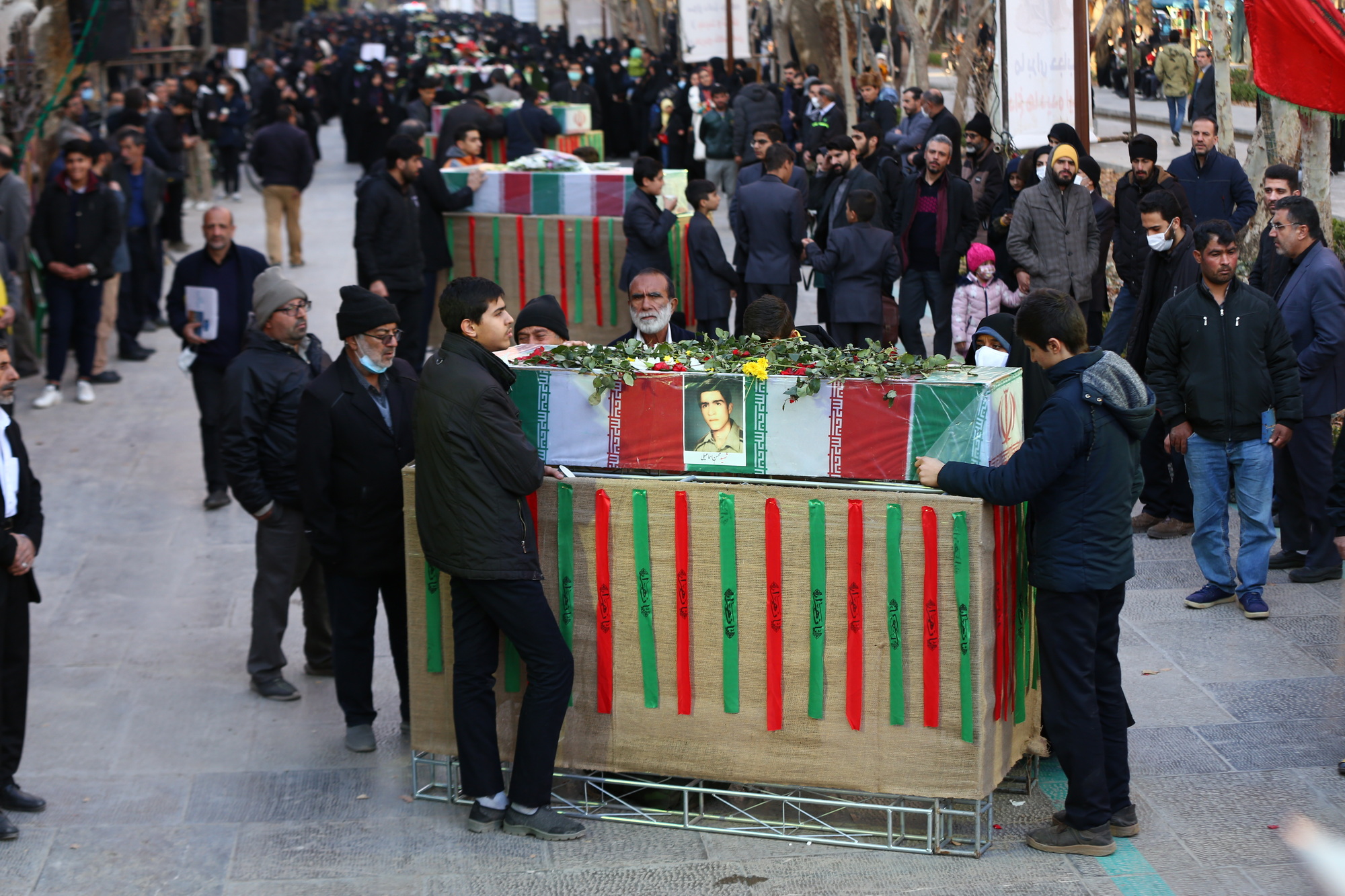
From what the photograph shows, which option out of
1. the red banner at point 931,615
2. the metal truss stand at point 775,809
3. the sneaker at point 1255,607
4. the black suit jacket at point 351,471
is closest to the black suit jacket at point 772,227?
the sneaker at point 1255,607

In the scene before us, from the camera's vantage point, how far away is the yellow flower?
5078mm

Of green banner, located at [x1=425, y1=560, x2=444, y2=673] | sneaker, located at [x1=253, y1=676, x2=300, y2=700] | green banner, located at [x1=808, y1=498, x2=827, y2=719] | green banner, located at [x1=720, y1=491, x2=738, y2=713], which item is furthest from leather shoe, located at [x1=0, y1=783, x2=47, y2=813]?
green banner, located at [x1=808, y1=498, x2=827, y2=719]

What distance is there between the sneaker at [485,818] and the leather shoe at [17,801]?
1.61 m

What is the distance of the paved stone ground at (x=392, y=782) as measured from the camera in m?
4.98

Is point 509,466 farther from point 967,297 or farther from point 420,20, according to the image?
point 420,20

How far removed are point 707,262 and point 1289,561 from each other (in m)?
4.54

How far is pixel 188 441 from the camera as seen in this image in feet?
37.0

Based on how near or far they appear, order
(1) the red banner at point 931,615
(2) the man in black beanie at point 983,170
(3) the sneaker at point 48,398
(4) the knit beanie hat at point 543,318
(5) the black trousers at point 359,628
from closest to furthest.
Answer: (1) the red banner at point 931,615 < (5) the black trousers at point 359,628 < (4) the knit beanie hat at point 543,318 < (3) the sneaker at point 48,398 < (2) the man in black beanie at point 983,170

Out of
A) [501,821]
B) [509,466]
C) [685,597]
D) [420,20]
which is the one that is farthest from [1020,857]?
[420,20]

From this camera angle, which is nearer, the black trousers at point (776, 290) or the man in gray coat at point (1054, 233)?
the man in gray coat at point (1054, 233)

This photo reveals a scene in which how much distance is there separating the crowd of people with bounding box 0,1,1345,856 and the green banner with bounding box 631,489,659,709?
0.29m

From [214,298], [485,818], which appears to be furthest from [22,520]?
[214,298]

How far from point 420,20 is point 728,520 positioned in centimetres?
7906

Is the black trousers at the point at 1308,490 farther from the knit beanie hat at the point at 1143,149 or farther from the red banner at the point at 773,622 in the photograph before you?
the red banner at the point at 773,622
